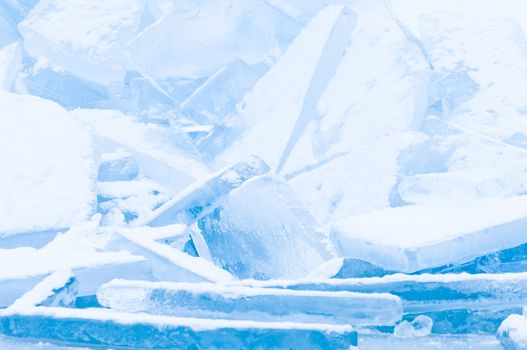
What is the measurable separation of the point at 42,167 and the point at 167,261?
0.96 meters

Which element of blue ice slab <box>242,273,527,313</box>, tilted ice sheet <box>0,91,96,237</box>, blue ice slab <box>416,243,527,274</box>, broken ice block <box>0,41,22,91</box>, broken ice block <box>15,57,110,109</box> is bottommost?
broken ice block <box>15,57,110,109</box>

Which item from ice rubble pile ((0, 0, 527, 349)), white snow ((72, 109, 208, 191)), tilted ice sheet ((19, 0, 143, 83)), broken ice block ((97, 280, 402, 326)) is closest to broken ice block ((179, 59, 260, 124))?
ice rubble pile ((0, 0, 527, 349))

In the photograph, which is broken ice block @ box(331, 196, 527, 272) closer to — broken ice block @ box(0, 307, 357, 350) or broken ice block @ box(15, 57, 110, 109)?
broken ice block @ box(0, 307, 357, 350)

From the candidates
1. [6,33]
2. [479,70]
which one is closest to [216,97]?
[479,70]

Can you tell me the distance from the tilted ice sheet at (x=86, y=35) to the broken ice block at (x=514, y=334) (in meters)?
2.63

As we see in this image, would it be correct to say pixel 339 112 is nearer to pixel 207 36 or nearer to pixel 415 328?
pixel 207 36

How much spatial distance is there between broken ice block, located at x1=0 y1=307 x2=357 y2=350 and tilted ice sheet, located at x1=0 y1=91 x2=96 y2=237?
106 cm

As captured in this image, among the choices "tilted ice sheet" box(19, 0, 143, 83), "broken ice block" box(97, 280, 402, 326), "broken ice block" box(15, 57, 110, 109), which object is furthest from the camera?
"broken ice block" box(15, 57, 110, 109)

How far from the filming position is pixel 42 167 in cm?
252

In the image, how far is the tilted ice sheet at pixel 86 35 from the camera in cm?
350

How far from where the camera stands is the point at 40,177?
97.4 inches

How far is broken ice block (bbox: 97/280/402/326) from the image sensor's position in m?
1.32

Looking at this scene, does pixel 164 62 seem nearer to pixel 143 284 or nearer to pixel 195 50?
pixel 195 50

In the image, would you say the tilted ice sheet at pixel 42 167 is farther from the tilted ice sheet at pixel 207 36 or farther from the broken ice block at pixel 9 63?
the tilted ice sheet at pixel 207 36
